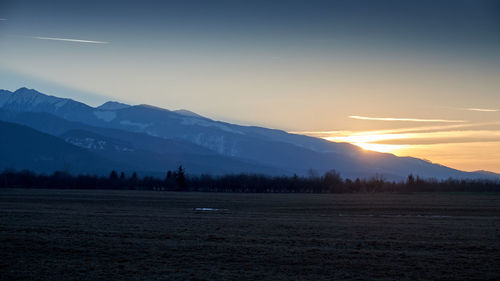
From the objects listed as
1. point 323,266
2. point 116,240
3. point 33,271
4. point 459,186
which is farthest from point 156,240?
point 459,186

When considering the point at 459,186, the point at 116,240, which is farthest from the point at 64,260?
the point at 459,186

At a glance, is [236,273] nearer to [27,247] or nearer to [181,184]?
[27,247]

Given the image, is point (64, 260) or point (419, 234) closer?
point (64, 260)

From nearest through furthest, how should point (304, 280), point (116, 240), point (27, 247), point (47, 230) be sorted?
point (304, 280)
point (27, 247)
point (116, 240)
point (47, 230)

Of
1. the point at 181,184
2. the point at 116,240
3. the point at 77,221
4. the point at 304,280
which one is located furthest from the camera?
the point at 181,184

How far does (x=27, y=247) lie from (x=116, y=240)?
5.15 m

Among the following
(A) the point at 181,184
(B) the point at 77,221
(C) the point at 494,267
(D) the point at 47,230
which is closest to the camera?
(C) the point at 494,267

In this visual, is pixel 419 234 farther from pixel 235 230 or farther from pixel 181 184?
pixel 181 184

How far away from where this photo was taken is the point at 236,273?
22141 millimetres

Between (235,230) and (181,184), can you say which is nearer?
Result: (235,230)

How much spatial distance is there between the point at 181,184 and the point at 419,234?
14819 cm

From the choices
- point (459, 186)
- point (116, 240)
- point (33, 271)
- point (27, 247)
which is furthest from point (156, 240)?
point (459, 186)

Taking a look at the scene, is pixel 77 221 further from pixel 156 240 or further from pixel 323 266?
pixel 323 266

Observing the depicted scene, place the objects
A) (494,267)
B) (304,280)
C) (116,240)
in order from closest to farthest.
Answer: (304,280) → (494,267) → (116,240)
